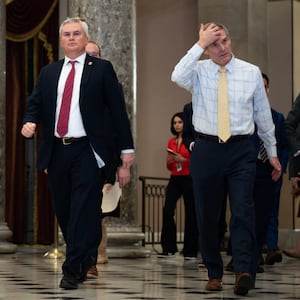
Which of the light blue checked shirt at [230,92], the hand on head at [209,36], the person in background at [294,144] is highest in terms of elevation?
the hand on head at [209,36]

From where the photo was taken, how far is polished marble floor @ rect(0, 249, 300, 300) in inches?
233

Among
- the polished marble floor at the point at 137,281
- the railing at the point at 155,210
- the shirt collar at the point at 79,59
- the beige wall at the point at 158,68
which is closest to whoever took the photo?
the polished marble floor at the point at 137,281

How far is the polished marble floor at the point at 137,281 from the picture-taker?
5.91 m

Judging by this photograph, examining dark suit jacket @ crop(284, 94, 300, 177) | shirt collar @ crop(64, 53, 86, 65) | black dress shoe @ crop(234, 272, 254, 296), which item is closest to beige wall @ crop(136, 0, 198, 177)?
dark suit jacket @ crop(284, 94, 300, 177)

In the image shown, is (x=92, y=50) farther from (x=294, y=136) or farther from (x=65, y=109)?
(x=294, y=136)

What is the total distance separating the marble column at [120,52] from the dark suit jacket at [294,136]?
10.4ft

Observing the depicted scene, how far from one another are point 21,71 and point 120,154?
742 cm

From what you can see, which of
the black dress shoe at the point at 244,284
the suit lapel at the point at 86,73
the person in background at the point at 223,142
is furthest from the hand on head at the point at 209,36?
the black dress shoe at the point at 244,284

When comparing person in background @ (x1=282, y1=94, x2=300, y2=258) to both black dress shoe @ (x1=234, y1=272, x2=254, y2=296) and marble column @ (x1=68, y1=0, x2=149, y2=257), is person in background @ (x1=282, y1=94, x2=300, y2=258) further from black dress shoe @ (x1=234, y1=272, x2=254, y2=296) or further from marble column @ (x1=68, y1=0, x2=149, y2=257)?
marble column @ (x1=68, y1=0, x2=149, y2=257)

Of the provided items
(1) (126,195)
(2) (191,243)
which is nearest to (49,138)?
(1) (126,195)

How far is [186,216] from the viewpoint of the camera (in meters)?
10.3

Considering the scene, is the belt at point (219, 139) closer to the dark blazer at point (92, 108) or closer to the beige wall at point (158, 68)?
the dark blazer at point (92, 108)

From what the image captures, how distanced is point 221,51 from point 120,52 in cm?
351

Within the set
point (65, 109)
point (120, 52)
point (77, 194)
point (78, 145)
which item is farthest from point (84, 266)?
point (120, 52)
